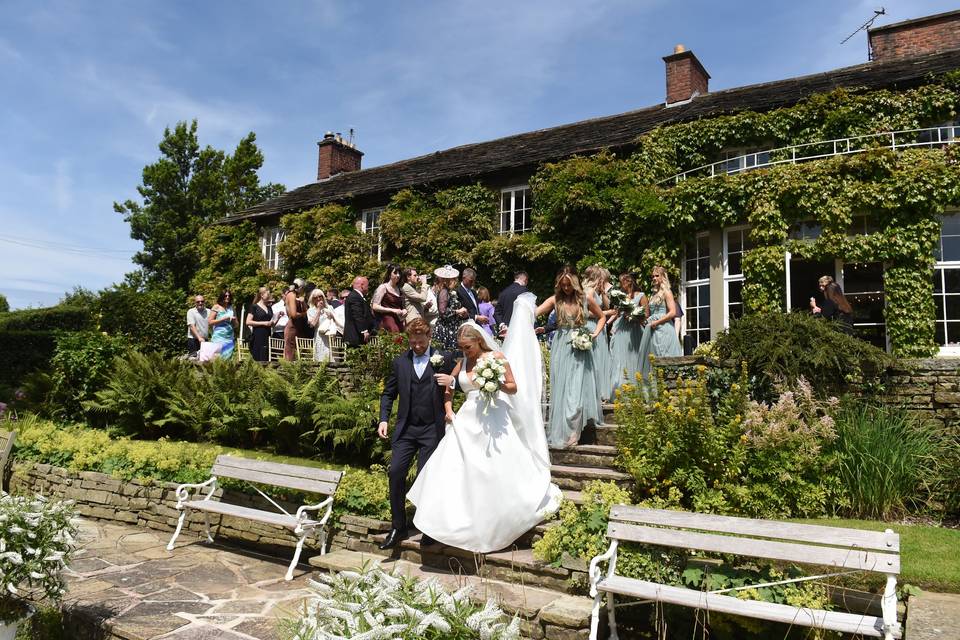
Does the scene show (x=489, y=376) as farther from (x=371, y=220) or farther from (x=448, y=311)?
(x=371, y=220)

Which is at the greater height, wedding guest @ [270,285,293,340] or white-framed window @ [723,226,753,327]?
white-framed window @ [723,226,753,327]

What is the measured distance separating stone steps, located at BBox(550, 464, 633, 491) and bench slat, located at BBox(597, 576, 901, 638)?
218 cm

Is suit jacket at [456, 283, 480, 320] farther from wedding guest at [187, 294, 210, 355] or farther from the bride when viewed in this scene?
wedding guest at [187, 294, 210, 355]

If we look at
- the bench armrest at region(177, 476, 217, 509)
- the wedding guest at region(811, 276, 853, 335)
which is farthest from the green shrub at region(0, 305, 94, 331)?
the wedding guest at region(811, 276, 853, 335)

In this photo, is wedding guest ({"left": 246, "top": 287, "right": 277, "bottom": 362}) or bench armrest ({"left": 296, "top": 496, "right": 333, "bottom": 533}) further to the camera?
wedding guest ({"left": 246, "top": 287, "right": 277, "bottom": 362})

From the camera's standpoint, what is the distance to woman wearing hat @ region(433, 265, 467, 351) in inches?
395

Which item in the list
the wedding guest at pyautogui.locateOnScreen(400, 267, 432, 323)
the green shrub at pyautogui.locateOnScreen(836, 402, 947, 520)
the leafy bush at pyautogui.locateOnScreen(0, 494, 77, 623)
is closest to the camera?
the leafy bush at pyautogui.locateOnScreen(0, 494, 77, 623)

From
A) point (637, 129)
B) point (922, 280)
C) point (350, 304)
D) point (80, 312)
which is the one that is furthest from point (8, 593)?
point (80, 312)

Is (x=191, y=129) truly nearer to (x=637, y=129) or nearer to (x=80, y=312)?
(x=80, y=312)

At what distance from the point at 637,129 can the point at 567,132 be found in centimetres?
372

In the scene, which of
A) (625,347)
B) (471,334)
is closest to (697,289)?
(625,347)

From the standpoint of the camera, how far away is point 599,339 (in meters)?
8.50

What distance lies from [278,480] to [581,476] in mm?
3141

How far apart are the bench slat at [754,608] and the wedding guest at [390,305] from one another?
288 inches
